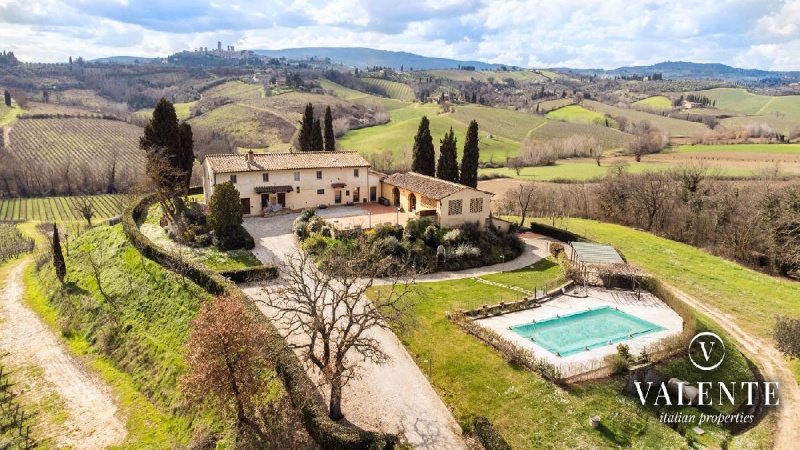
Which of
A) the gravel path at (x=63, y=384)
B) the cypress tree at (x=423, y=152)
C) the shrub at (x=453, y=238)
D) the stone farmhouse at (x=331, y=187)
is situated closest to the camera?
the gravel path at (x=63, y=384)

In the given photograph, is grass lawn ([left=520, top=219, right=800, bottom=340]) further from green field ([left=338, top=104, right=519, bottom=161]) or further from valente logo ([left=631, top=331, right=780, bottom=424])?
green field ([left=338, top=104, right=519, bottom=161])

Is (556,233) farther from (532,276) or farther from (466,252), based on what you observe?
(466,252)

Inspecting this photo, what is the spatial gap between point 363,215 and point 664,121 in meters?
152

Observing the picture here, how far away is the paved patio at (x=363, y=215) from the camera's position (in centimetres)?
4334

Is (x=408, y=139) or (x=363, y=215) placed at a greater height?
(x=408, y=139)

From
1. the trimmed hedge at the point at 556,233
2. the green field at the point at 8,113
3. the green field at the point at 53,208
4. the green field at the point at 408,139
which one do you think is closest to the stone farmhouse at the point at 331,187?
the trimmed hedge at the point at 556,233

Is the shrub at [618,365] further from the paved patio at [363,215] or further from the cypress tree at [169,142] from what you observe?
the cypress tree at [169,142]

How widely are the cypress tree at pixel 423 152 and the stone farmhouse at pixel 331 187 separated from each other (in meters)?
3.48

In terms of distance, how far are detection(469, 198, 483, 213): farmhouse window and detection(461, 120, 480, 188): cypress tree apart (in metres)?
9.39

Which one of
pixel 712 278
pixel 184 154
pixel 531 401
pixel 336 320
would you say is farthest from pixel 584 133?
pixel 336 320

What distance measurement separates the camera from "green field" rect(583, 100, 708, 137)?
142 metres

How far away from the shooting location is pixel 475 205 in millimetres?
43531

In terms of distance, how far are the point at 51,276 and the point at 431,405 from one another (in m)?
40.3

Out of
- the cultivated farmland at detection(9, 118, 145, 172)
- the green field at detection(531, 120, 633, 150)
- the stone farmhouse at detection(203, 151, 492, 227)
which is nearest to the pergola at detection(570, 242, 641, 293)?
the stone farmhouse at detection(203, 151, 492, 227)
